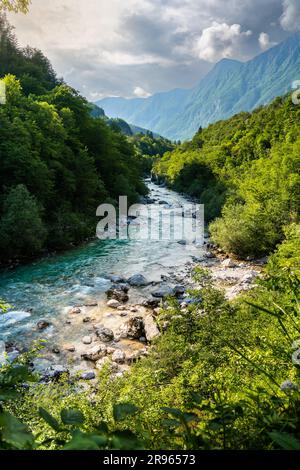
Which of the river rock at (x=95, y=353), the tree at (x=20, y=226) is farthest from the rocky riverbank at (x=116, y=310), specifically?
the tree at (x=20, y=226)

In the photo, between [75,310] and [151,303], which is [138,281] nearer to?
[151,303]

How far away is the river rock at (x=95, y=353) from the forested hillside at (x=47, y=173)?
35.4 feet

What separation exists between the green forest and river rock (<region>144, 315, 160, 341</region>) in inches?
30.5

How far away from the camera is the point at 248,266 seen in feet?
62.5

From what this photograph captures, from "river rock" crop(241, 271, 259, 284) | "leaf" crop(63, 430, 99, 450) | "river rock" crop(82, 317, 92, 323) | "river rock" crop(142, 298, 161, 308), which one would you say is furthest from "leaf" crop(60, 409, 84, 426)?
"river rock" crop(241, 271, 259, 284)

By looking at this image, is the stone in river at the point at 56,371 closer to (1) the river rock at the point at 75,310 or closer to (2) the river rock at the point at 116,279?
(1) the river rock at the point at 75,310

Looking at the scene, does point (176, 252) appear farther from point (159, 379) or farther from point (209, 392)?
point (209, 392)

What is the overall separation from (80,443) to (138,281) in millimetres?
15832

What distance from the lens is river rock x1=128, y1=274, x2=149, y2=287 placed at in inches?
663

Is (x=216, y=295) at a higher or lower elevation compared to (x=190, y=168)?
lower

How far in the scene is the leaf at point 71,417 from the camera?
5.32 feet
